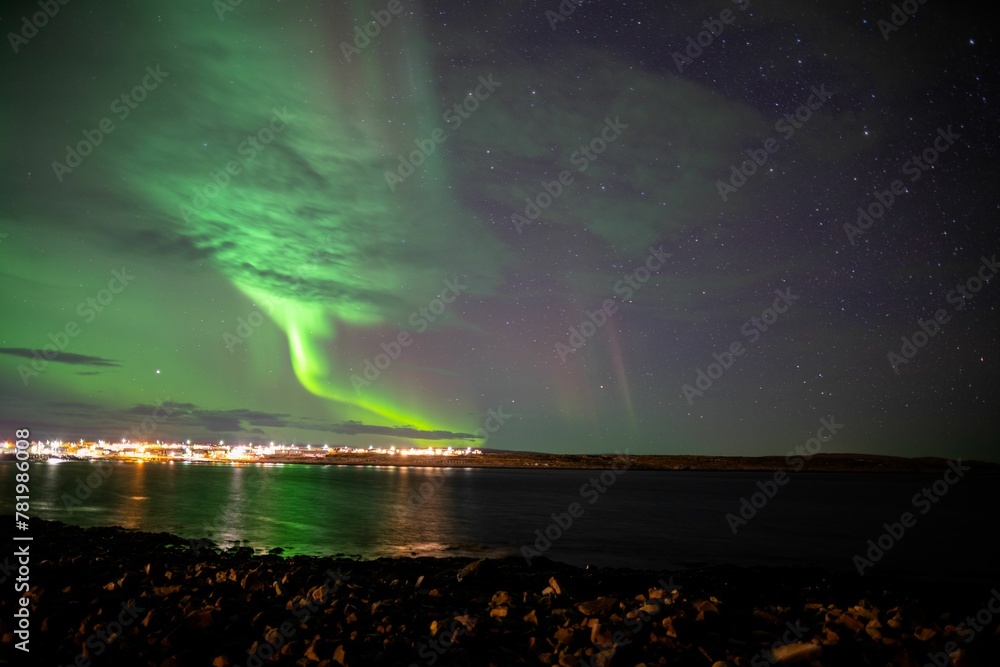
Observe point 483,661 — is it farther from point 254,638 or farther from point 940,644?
point 940,644

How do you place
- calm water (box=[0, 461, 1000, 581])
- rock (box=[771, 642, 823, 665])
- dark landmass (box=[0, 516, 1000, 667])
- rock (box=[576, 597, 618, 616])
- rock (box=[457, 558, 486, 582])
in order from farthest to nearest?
calm water (box=[0, 461, 1000, 581]), rock (box=[457, 558, 486, 582]), rock (box=[576, 597, 618, 616]), dark landmass (box=[0, 516, 1000, 667]), rock (box=[771, 642, 823, 665])

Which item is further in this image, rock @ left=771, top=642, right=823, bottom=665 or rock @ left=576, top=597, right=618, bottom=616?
rock @ left=576, top=597, right=618, bottom=616

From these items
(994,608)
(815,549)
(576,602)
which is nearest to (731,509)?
(815,549)

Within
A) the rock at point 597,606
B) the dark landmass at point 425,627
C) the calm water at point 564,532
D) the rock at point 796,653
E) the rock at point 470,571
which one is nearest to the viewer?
the rock at point 796,653

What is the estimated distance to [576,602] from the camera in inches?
419

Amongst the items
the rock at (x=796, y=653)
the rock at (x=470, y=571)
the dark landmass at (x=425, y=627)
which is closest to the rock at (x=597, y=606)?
the dark landmass at (x=425, y=627)

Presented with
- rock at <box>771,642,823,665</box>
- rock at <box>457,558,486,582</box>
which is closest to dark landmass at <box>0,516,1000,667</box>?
rock at <box>771,642,823,665</box>

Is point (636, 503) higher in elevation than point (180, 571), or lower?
higher

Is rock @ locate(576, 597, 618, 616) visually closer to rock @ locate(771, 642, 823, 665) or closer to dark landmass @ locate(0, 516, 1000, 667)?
dark landmass @ locate(0, 516, 1000, 667)

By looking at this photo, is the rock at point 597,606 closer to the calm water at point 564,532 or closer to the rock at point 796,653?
the rock at point 796,653


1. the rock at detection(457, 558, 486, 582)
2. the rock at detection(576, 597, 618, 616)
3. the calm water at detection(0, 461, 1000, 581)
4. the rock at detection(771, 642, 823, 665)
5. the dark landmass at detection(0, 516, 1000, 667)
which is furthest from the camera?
the calm water at detection(0, 461, 1000, 581)

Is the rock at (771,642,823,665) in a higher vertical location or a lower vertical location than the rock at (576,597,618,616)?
lower

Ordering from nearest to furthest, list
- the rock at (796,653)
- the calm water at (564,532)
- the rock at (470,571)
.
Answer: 1. the rock at (796,653)
2. the rock at (470,571)
3. the calm water at (564,532)

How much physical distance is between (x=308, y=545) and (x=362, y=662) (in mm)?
21706
